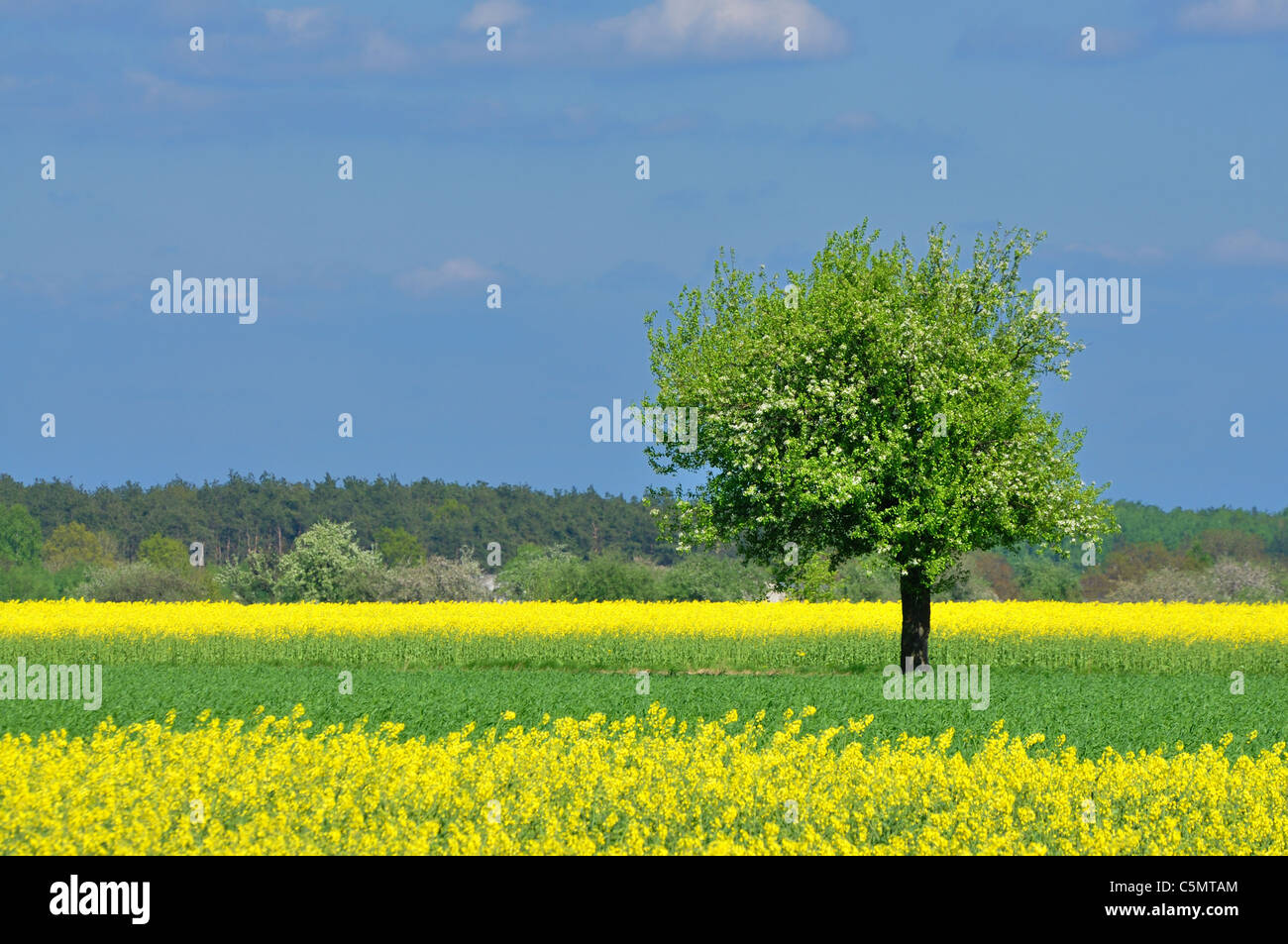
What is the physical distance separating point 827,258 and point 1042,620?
49.0ft

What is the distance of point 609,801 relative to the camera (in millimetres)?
13219

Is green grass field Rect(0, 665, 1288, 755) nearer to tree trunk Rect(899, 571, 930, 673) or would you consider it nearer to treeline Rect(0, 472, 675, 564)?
tree trunk Rect(899, 571, 930, 673)

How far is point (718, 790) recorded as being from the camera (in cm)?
1326

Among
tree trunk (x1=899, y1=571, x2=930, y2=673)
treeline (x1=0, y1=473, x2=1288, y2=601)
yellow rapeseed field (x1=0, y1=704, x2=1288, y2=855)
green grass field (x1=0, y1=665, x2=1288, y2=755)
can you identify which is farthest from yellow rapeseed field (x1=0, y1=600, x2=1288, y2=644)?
treeline (x1=0, y1=473, x2=1288, y2=601)

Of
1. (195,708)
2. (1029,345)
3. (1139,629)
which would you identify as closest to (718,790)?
(195,708)

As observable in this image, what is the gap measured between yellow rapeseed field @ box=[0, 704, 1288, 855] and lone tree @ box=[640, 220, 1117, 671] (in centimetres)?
1641

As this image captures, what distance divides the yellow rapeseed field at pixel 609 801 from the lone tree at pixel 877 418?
16406mm

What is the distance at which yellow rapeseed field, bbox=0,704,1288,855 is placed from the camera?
11906 mm

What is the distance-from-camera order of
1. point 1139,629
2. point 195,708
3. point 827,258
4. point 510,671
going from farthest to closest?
point 1139,629
point 510,671
point 827,258
point 195,708

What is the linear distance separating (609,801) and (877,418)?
19875 millimetres

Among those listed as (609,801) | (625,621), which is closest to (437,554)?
(625,621)

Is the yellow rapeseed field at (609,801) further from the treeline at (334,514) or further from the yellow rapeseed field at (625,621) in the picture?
the treeline at (334,514)
